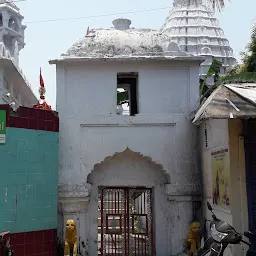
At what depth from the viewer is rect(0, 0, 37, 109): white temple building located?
34.1 feet

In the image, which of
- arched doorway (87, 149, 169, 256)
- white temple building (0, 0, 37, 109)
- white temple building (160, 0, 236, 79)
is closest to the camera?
arched doorway (87, 149, 169, 256)

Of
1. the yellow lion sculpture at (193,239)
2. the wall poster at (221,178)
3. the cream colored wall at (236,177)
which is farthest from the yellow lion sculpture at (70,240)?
the cream colored wall at (236,177)

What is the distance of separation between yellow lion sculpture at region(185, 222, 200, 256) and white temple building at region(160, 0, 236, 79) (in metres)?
19.5

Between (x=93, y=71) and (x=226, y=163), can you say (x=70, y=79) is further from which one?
(x=226, y=163)

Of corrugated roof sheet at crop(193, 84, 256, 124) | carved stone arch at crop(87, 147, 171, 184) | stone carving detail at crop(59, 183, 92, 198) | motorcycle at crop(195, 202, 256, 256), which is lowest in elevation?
motorcycle at crop(195, 202, 256, 256)

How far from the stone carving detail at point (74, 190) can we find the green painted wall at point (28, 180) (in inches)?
11.4

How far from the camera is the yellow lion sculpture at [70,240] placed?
331 inches

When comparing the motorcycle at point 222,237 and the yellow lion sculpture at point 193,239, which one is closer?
the motorcycle at point 222,237

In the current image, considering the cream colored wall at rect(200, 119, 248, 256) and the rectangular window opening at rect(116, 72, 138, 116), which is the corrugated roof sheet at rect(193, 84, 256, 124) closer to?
the cream colored wall at rect(200, 119, 248, 256)

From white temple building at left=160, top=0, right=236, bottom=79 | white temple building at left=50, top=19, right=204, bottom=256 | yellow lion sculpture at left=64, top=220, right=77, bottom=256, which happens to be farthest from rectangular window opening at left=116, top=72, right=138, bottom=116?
white temple building at left=160, top=0, right=236, bottom=79

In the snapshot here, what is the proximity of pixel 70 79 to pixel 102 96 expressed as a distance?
0.82 meters

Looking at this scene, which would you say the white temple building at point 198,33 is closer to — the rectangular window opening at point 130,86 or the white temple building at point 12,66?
the white temple building at point 12,66

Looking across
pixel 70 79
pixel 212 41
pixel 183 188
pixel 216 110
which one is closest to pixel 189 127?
pixel 183 188

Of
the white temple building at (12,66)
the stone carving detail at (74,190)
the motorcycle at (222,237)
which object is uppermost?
the white temple building at (12,66)
